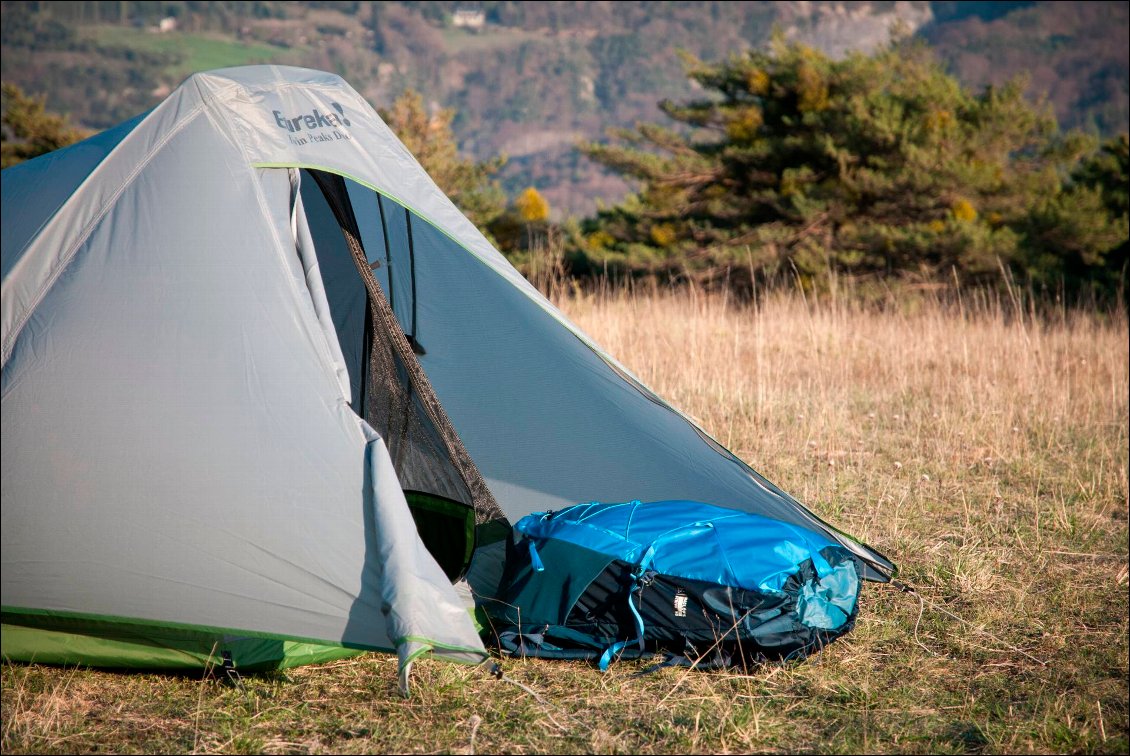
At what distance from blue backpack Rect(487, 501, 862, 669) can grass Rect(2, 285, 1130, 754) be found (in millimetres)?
68

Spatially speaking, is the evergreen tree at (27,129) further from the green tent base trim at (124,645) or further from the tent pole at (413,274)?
the green tent base trim at (124,645)

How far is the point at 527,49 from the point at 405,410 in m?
123

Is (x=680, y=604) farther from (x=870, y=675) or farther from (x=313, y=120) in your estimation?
(x=313, y=120)

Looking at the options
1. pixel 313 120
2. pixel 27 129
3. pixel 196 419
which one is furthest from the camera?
pixel 27 129

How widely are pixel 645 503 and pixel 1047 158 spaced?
1138 cm

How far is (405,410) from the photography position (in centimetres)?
310

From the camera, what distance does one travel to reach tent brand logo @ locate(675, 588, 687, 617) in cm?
242

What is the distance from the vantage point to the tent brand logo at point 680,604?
7.93ft

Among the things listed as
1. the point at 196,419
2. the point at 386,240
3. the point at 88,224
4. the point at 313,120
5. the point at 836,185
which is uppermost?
the point at 313,120

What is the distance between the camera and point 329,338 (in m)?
2.34

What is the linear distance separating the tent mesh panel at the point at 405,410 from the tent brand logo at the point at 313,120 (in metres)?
0.38

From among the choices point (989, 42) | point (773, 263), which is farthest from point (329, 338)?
point (989, 42)

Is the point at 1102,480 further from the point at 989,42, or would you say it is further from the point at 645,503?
the point at 989,42

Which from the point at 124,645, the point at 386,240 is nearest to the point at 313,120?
the point at 386,240
